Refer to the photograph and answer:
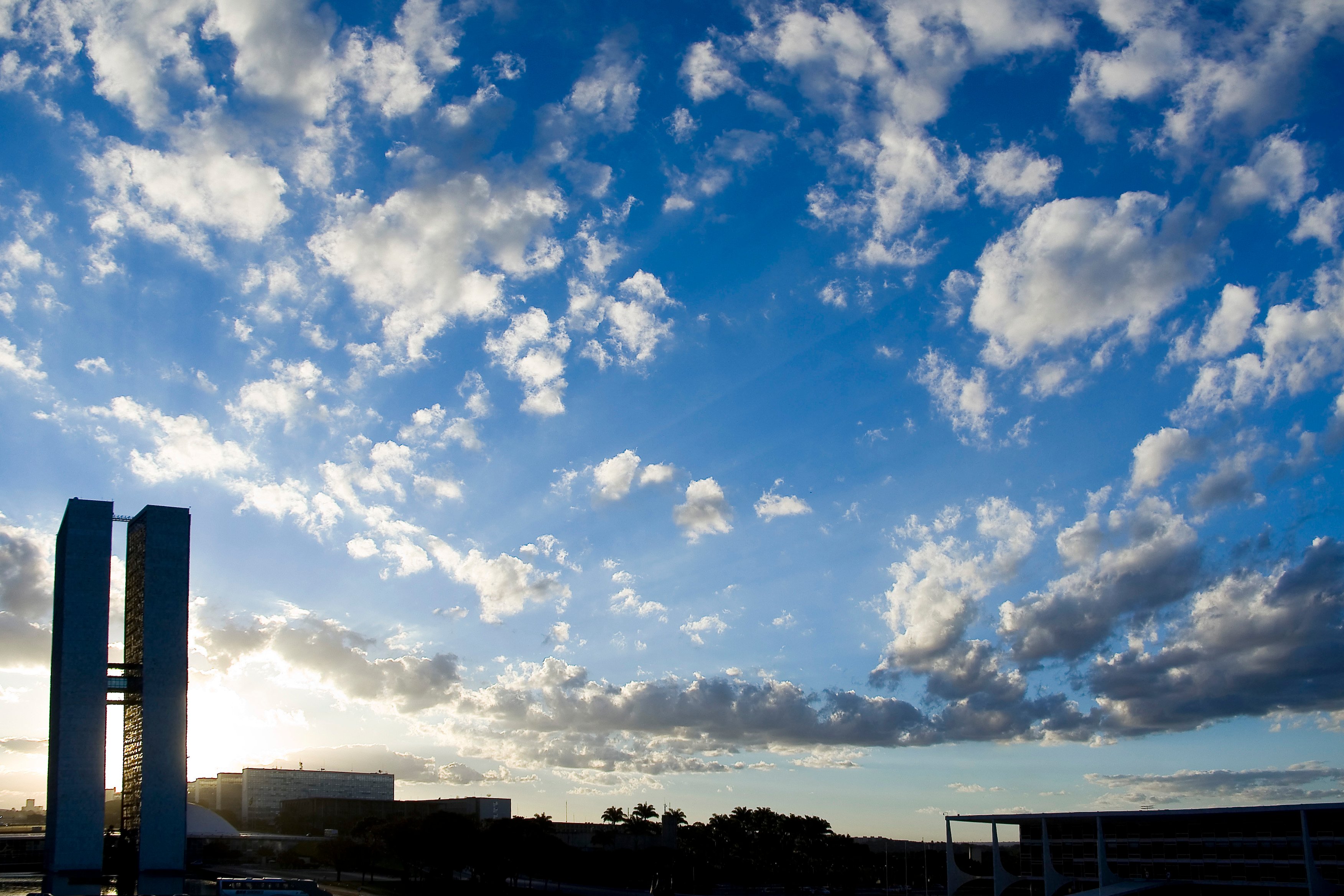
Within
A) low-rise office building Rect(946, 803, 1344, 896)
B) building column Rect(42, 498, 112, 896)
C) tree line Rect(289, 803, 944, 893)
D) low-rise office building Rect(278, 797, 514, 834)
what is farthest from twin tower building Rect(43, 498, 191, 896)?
low-rise office building Rect(278, 797, 514, 834)

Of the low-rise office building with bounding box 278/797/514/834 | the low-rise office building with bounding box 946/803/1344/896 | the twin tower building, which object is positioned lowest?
the low-rise office building with bounding box 278/797/514/834

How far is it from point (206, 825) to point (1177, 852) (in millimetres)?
144400

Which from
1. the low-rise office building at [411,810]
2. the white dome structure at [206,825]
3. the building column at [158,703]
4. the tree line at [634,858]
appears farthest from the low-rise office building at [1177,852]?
the white dome structure at [206,825]

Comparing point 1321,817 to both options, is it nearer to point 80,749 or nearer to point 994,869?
point 994,869

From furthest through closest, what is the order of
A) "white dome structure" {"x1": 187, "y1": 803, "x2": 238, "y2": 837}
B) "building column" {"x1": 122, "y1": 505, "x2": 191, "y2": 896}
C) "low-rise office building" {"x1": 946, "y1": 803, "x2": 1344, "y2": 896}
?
"white dome structure" {"x1": 187, "y1": 803, "x2": 238, "y2": 837}
"building column" {"x1": 122, "y1": 505, "x2": 191, "y2": 896}
"low-rise office building" {"x1": 946, "y1": 803, "x2": 1344, "y2": 896}

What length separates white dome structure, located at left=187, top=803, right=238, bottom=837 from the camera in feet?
526

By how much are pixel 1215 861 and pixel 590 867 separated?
80050 millimetres

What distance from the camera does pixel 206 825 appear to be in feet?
542

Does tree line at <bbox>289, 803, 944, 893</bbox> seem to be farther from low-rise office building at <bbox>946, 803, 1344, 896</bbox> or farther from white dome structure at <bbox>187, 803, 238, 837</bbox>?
low-rise office building at <bbox>946, 803, 1344, 896</bbox>

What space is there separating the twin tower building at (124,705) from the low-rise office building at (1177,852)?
59787 mm

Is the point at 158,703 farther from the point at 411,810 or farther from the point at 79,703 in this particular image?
the point at 411,810

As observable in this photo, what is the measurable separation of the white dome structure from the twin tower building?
94.8 m

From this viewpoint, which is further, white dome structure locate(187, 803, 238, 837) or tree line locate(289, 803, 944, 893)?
white dome structure locate(187, 803, 238, 837)

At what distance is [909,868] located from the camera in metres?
143
